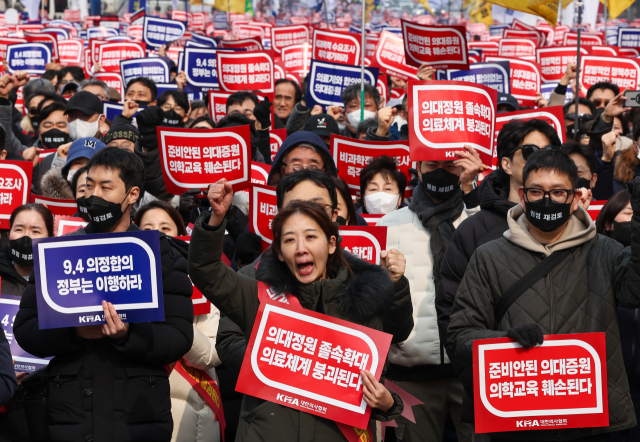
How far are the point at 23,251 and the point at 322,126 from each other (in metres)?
3.05

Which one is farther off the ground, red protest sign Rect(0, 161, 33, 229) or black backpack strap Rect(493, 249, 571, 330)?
black backpack strap Rect(493, 249, 571, 330)

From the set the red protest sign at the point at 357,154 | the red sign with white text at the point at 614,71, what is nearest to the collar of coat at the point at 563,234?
the red protest sign at the point at 357,154

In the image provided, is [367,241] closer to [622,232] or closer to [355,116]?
[622,232]

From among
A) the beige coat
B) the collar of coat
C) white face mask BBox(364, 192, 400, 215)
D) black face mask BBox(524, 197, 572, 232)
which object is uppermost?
black face mask BBox(524, 197, 572, 232)

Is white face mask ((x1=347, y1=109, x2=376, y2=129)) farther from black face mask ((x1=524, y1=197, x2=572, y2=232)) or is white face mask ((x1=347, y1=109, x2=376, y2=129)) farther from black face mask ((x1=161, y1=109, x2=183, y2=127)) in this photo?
black face mask ((x1=524, y1=197, x2=572, y2=232))

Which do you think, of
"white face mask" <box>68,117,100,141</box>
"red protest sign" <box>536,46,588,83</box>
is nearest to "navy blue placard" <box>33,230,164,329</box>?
"white face mask" <box>68,117,100,141</box>

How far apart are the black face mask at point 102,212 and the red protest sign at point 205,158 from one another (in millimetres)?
2227

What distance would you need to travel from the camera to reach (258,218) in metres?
5.54

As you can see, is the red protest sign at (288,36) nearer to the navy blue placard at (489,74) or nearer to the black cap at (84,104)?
the navy blue placard at (489,74)

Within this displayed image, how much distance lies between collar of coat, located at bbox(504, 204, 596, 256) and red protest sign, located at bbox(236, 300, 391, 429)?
79 centimetres

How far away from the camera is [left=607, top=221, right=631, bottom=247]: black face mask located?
4.63m

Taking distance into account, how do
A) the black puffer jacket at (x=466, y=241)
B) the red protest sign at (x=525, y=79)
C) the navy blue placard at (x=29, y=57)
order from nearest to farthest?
the black puffer jacket at (x=466, y=241) < the red protest sign at (x=525, y=79) < the navy blue placard at (x=29, y=57)

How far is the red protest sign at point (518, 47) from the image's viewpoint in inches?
694

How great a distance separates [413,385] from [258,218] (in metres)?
1.59
